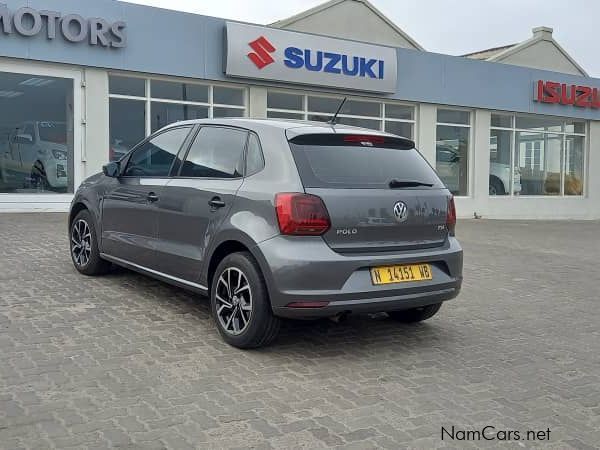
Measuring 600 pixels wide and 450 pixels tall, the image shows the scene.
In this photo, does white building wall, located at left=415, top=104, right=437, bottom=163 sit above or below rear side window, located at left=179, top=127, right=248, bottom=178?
above

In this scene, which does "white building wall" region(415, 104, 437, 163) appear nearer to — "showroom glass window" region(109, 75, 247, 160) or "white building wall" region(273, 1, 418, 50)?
"white building wall" region(273, 1, 418, 50)

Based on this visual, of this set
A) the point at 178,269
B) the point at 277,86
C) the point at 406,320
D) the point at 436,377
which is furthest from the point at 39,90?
the point at 436,377

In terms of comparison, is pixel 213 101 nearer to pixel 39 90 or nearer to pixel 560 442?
pixel 39 90

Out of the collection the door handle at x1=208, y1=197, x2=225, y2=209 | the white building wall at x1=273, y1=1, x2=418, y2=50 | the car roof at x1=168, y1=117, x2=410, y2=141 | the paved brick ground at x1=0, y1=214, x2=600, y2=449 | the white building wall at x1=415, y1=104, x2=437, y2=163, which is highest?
the white building wall at x1=273, y1=1, x2=418, y2=50

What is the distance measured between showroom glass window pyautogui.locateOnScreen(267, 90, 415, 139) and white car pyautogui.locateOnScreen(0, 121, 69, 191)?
5.54 m

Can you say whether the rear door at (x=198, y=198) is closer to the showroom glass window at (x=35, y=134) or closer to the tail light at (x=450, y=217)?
the tail light at (x=450, y=217)

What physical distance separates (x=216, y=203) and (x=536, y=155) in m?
20.3

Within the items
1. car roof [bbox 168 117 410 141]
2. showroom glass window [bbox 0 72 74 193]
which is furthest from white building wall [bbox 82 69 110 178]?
car roof [bbox 168 117 410 141]

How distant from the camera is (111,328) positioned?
5.10 m

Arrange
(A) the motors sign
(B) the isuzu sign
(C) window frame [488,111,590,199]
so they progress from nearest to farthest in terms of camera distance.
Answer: (A) the motors sign, (B) the isuzu sign, (C) window frame [488,111,590,199]

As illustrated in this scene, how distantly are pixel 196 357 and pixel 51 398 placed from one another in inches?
42.8

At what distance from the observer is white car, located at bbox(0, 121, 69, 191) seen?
13.8m

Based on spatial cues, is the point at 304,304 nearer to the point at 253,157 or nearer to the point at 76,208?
Result: the point at 253,157

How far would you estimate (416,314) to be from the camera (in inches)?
220
